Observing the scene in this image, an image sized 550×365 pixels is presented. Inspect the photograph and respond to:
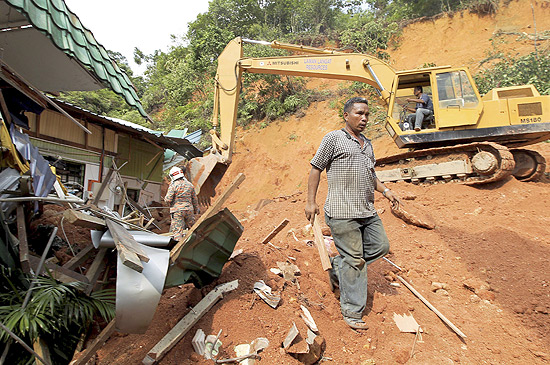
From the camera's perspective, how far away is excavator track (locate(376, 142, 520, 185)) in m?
6.77

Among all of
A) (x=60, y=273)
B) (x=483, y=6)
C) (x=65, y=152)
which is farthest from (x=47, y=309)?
(x=483, y=6)

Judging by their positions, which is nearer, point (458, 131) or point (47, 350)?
point (47, 350)

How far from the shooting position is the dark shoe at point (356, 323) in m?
2.76

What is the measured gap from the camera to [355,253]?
9.64 ft

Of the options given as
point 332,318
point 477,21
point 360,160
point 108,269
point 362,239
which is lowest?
point 332,318

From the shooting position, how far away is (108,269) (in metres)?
2.61

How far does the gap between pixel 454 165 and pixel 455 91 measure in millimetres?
1672

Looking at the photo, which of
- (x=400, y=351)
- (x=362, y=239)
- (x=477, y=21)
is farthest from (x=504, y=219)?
(x=477, y=21)

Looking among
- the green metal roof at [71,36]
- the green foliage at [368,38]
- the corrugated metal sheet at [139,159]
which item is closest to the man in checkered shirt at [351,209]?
the green metal roof at [71,36]

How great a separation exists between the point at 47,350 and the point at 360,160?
109 inches

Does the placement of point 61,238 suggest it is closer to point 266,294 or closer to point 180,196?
point 180,196

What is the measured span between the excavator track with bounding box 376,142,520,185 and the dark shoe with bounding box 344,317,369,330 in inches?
223

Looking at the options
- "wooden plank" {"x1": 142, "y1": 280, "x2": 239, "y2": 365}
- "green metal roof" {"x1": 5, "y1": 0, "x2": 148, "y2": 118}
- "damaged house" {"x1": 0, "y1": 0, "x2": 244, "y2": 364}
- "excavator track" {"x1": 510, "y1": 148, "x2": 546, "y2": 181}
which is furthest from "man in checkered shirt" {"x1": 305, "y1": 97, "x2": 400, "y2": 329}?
"excavator track" {"x1": 510, "y1": 148, "x2": 546, "y2": 181}

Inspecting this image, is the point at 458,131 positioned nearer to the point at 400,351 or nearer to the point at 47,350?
the point at 400,351
